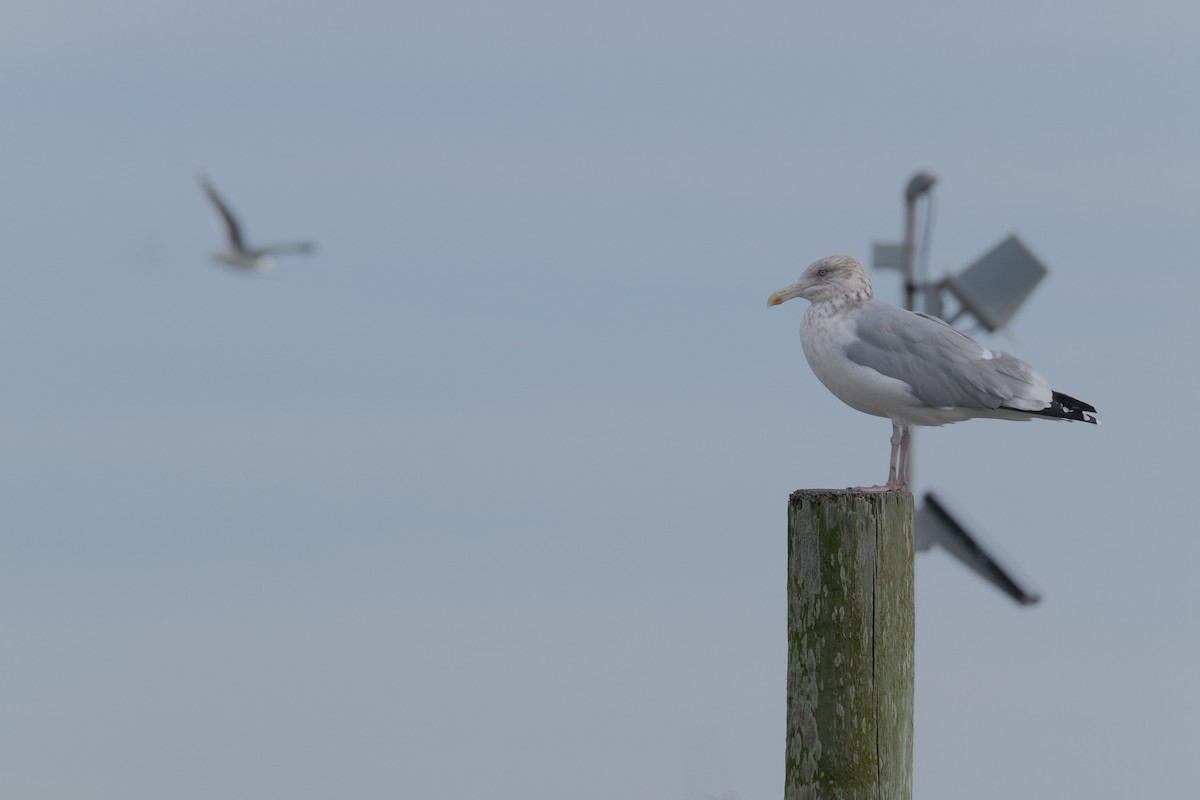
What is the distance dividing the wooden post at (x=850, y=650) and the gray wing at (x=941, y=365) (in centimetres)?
198

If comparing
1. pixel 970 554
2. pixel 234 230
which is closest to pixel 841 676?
pixel 970 554

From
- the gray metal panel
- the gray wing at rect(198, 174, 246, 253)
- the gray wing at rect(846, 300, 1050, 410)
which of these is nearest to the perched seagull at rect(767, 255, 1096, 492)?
the gray wing at rect(846, 300, 1050, 410)

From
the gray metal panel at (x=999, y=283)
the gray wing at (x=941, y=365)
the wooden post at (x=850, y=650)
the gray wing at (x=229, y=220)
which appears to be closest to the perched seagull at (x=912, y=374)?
the gray wing at (x=941, y=365)

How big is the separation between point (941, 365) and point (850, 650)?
2.52 meters

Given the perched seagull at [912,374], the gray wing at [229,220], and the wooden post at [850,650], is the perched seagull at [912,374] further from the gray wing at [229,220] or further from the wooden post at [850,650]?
the gray wing at [229,220]

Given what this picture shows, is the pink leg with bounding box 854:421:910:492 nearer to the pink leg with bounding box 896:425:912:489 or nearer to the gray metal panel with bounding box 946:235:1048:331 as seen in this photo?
the pink leg with bounding box 896:425:912:489

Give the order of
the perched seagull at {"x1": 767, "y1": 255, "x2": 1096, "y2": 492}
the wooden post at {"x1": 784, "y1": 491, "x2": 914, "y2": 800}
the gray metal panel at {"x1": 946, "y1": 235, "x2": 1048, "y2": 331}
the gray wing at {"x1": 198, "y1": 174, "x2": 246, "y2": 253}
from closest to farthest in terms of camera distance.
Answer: the wooden post at {"x1": 784, "y1": 491, "x2": 914, "y2": 800} → the perched seagull at {"x1": 767, "y1": 255, "x2": 1096, "y2": 492} → the gray metal panel at {"x1": 946, "y1": 235, "x2": 1048, "y2": 331} → the gray wing at {"x1": 198, "y1": 174, "x2": 246, "y2": 253}

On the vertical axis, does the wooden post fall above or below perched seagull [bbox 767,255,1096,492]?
below

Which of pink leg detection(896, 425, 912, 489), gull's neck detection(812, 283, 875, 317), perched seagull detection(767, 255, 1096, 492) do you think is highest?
gull's neck detection(812, 283, 875, 317)

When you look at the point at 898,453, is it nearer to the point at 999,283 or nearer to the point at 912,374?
the point at 912,374

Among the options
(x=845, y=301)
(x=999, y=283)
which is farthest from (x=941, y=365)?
(x=999, y=283)

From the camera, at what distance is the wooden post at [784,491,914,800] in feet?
19.6

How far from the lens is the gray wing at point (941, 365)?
26.3ft

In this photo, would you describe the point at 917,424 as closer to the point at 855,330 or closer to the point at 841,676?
the point at 855,330
